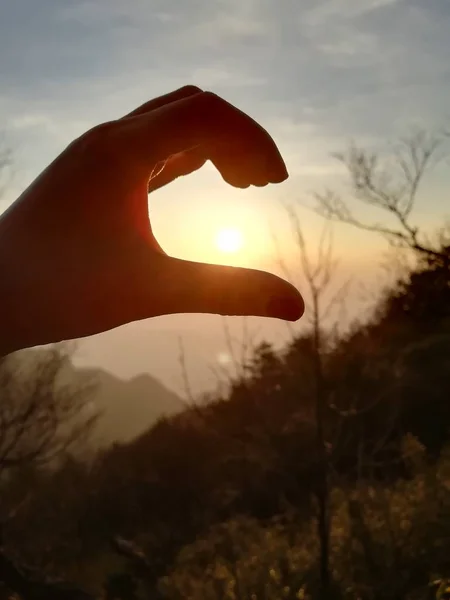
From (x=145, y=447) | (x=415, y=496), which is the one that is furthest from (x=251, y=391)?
(x=145, y=447)

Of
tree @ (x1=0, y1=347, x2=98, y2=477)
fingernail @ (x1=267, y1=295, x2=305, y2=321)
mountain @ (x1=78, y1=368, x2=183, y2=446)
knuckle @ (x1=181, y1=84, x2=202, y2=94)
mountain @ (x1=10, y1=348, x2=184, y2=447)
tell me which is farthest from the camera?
mountain @ (x1=78, y1=368, x2=183, y2=446)

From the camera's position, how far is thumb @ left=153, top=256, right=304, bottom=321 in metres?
0.72

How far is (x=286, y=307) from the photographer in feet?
2.35

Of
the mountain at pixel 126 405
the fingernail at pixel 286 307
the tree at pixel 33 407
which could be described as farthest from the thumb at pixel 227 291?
the mountain at pixel 126 405

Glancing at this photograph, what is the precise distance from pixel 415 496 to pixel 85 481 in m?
3.94

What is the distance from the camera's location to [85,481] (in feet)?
24.8

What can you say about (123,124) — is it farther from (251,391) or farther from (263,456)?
(263,456)

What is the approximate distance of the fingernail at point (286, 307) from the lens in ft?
2.35

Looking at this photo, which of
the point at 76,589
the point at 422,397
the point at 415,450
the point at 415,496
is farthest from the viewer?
the point at 422,397

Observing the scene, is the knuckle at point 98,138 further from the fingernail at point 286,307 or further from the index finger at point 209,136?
the fingernail at point 286,307

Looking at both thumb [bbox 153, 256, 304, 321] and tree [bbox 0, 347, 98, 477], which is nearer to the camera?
thumb [bbox 153, 256, 304, 321]

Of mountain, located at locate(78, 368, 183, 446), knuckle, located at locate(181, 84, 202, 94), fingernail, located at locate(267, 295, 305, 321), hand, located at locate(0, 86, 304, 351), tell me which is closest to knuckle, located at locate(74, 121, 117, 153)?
hand, located at locate(0, 86, 304, 351)

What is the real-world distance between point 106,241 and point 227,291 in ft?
0.57

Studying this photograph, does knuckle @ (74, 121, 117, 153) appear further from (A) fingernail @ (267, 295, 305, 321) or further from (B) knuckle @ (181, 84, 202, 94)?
(A) fingernail @ (267, 295, 305, 321)
